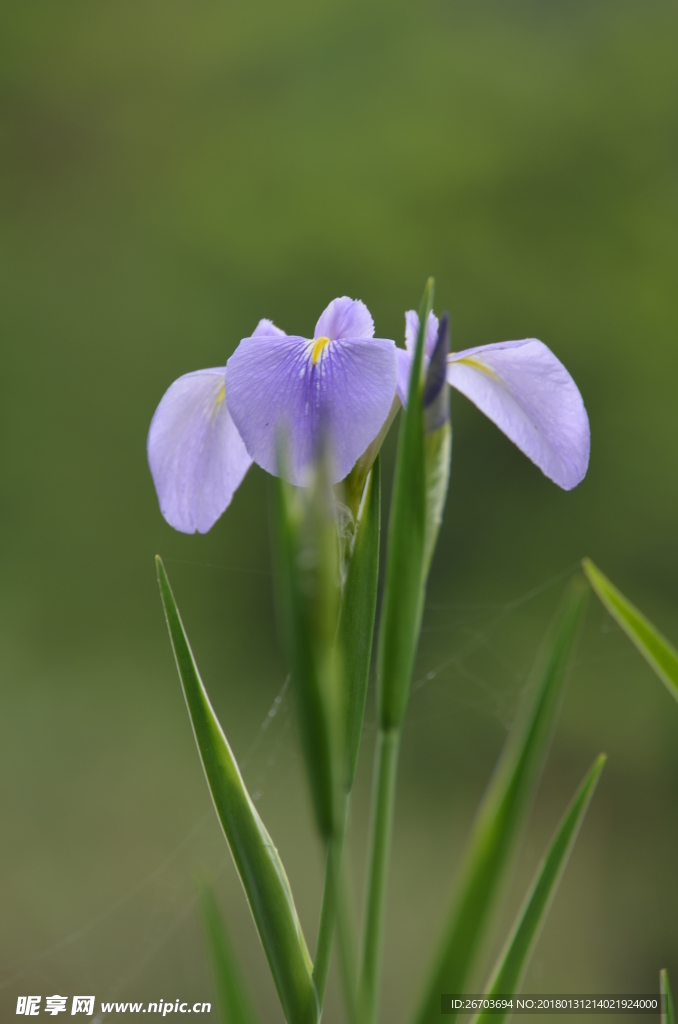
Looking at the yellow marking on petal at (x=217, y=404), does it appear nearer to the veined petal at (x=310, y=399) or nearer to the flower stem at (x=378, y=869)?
the veined petal at (x=310, y=399)

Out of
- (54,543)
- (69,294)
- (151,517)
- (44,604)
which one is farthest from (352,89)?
(44,604)

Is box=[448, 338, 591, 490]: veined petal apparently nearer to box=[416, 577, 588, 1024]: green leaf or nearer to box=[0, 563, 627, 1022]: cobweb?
box=[416, 577, 588, 1024]: green leaf

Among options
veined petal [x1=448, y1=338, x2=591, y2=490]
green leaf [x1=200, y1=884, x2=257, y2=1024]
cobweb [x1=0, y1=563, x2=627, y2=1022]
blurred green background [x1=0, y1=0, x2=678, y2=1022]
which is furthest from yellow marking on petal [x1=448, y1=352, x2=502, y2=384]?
blurred green background [x1=0, y1=0, x2=678, y2=1022]

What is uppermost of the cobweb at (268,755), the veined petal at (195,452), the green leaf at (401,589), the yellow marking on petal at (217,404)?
the yellow marking on petal at (217,404)

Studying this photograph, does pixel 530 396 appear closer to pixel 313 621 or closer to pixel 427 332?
pixel 427 332

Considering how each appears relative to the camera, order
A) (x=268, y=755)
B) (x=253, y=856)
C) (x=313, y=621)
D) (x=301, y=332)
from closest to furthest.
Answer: (x=313, y=621)
(x=253, y=856)
(x=268, y=755)
(x=301, y=332)

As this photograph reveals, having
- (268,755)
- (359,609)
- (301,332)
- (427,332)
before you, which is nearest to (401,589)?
(359,609)

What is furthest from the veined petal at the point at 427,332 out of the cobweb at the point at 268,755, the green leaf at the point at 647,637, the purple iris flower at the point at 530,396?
the cobweb at the point at 268,755
